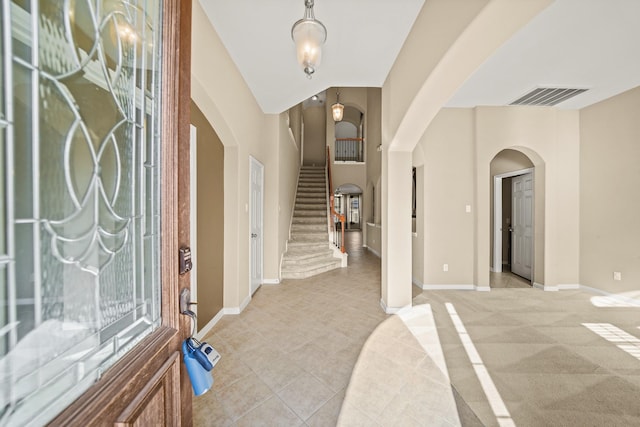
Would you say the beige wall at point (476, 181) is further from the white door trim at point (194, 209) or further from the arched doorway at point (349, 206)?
the arched doorway at point (349, 206)

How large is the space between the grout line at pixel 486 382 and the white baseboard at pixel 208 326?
2.62 metres

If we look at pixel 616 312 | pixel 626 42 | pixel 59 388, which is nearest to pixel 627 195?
pixel 616 312

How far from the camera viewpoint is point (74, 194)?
1.99 ft

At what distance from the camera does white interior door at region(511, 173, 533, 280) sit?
4.89m

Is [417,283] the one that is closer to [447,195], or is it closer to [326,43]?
[447,195]

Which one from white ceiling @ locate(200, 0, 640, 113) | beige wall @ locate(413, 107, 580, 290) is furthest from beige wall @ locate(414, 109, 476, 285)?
white ceiling @ locate(200, 0, 640, 113)

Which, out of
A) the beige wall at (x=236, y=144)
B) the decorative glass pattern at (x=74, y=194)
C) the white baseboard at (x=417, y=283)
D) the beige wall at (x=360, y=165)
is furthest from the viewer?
the beige wall at (x=360, y=165)

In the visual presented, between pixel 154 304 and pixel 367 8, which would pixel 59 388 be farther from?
pixel 367 8

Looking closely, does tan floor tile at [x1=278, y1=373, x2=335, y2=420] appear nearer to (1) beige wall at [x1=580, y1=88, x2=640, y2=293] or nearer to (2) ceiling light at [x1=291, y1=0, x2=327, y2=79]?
(2) ceiling light at [x1=291, y1=0, x2=327, y2=79]

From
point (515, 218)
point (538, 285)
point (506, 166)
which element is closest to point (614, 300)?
Answer: point (538, 285)

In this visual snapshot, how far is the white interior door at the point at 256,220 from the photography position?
12.6ft

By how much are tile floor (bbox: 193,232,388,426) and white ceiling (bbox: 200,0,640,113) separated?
10.2ft

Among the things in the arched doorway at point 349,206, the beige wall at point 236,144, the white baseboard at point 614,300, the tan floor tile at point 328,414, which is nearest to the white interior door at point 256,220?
the beige wall at point 236,144

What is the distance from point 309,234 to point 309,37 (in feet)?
15.8
